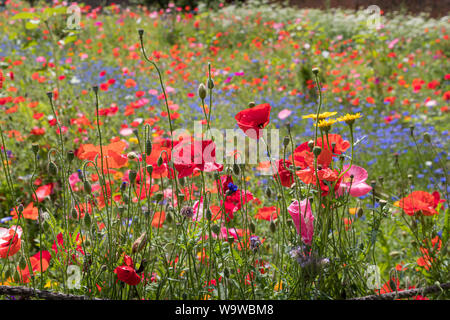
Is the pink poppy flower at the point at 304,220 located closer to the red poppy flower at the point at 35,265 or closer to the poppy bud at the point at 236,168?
the poppy bud at the point at 236,168

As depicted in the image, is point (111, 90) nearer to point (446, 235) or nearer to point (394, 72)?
point (394, 72)

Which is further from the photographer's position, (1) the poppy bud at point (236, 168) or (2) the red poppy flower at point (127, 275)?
(1) the poppy bud at point (236, 168)

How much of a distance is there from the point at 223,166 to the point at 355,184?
0.34m

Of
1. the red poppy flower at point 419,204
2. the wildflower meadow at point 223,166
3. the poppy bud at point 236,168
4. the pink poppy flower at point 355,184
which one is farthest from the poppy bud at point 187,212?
the red poppy flower at point 419,204

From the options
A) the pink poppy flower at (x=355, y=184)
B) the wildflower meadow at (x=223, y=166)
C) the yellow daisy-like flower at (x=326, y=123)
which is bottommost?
the wildflower meadow at (x=223, y=166)

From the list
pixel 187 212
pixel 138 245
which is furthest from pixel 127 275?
pixel 187 212

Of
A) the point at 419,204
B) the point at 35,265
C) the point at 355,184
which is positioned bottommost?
the point at 35,265

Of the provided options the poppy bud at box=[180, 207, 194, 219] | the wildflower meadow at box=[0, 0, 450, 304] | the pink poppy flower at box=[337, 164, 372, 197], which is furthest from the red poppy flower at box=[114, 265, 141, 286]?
the pink poppy flower at box=[337, 164, 372, 197]

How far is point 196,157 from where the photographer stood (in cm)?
85

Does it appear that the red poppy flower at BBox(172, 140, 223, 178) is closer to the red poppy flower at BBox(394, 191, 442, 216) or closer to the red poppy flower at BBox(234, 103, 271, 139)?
the red poppy flower at BBox(234, 103, 271, 139)

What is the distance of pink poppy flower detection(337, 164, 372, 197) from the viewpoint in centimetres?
85

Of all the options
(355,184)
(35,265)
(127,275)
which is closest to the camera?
(127,275)

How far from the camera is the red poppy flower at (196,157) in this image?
0.84 meters

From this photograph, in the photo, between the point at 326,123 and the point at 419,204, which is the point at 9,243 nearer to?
the point at 326,123
